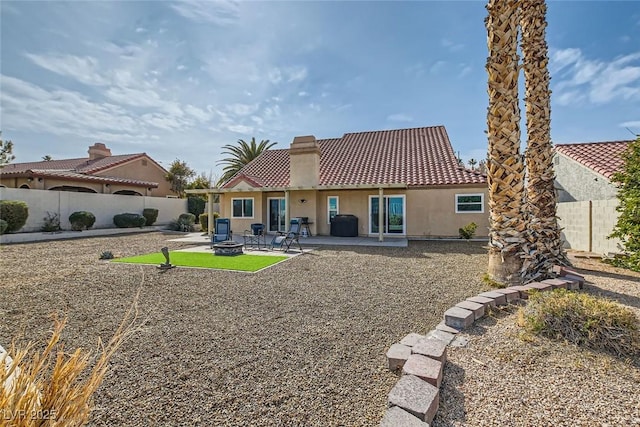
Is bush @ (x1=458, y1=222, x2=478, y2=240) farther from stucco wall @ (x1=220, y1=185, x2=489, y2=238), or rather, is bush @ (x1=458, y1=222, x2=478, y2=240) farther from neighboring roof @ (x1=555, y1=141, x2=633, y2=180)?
neighboring roof @ (x1=555, y1=141, x2=633, y2=180)

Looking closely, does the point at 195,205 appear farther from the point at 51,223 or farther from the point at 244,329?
the point at 244,329

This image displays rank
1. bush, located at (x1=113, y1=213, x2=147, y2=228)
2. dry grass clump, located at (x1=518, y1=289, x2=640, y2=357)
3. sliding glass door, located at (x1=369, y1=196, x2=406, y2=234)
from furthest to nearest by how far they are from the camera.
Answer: bush, located at (x1=113, y1=213, x2=147, y2=228), sliding glass door, located at (x1=369, y1=196, x2=406, y2=234), dry grass clump, located at (x1=518, y1=289, x2=640, y2=357)

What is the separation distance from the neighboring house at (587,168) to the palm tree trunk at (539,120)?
18.2 ft

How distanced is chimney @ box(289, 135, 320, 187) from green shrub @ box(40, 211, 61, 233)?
14638 millimetres

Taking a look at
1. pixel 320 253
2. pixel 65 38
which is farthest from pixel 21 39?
pixel 320 253

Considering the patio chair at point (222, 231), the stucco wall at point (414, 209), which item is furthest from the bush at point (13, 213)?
the stucco wall at point (414, 209)

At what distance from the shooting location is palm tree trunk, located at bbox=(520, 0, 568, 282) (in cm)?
731

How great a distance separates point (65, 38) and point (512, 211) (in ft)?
40.9

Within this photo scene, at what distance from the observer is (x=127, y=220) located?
2091cm

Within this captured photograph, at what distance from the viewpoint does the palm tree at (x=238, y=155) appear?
102 ft

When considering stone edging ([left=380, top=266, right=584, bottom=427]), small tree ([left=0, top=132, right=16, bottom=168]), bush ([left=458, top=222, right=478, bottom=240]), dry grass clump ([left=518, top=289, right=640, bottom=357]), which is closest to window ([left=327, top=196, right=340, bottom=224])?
bush ([left=458, top=222, right=478, bottom=240])

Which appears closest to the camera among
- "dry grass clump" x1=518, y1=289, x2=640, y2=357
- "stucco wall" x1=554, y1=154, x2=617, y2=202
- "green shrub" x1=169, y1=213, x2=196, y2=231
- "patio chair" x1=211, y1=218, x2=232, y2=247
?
"dry grass clump" x1=518, y1=289, x2=640, y2=357

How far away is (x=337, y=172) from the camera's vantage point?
18.7 m

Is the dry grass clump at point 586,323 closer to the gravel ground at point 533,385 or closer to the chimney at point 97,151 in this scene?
the gravel ground at point 533,385
